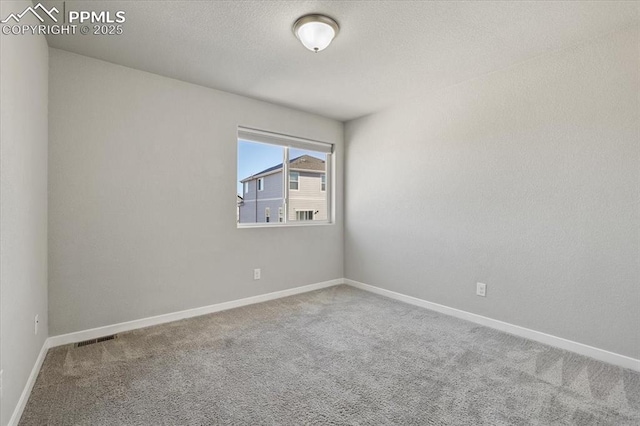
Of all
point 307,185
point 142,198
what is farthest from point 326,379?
point 307,185

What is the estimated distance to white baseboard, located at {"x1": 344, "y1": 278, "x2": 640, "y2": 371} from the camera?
221cm

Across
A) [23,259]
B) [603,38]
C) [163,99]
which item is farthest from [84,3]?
[603,38]

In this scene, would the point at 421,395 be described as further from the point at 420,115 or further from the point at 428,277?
the point at 420,115

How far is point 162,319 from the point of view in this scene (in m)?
2.96

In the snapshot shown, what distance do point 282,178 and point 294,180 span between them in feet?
0.60

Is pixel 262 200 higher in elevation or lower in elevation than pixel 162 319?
higher

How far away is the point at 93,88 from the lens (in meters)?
2.62

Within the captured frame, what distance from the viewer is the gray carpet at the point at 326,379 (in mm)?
1655

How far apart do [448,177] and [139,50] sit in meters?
3.11

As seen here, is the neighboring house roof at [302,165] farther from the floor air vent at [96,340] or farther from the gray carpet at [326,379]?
the floor air vent at [96,340]

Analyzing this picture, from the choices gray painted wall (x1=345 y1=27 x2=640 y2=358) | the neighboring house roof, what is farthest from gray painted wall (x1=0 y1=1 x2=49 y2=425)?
gray painted wall (x1=345 y1=27 x2=640 y2=358)

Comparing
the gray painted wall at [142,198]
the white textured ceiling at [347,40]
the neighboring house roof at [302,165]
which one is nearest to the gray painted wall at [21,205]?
the gray painted wall at [142,198]

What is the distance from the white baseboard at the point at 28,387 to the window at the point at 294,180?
280 centimetres

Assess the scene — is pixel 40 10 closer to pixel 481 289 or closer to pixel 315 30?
pixel 315 30
